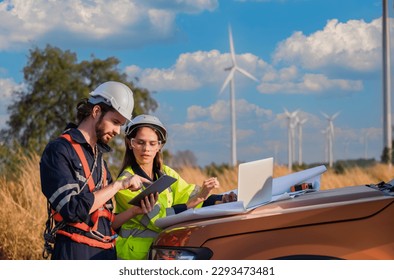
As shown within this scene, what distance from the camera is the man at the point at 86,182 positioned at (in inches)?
152

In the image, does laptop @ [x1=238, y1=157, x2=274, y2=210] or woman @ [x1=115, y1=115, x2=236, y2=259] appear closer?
laptop @ [x1=238, y1=157, x2=274, y2=210]

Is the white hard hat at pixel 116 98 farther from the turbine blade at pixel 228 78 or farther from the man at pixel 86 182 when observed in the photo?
the turbine blade at pixel 228 78

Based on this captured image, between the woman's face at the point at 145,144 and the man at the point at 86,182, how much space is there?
0.51m

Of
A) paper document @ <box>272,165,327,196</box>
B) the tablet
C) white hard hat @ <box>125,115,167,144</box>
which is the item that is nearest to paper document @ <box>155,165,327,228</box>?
paper document @ <box>272,165,327,196</box>

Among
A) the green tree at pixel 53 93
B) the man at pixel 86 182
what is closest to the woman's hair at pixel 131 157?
the man at pixel 86 182

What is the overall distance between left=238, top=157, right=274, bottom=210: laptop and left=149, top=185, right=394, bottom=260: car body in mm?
132

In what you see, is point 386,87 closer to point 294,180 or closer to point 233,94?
point 233,94

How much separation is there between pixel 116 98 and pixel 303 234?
4.94 feet

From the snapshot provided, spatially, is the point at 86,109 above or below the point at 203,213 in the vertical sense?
above

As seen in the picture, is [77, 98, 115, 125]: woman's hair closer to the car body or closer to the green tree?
the car body

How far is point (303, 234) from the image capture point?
328 cm

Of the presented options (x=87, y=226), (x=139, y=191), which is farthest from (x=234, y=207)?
(x=139, y=191)

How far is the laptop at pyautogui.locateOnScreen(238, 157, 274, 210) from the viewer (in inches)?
141
